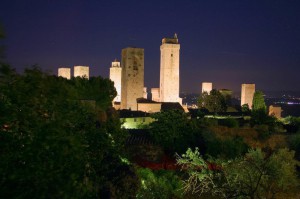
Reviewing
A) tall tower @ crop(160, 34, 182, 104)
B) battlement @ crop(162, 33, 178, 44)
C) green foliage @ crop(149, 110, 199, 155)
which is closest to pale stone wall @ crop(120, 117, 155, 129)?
green foliage @ crop(149, 110, 199, 155)

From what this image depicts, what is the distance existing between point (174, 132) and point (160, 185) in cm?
783

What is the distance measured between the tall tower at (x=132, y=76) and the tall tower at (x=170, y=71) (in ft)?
17.7

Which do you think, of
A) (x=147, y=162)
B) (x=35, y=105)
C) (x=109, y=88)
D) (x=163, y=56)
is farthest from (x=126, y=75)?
(x=35, y=105)

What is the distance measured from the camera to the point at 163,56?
5069 cm

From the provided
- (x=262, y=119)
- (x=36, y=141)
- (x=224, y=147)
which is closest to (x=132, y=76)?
(x=262, y=119)

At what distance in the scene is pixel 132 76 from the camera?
45.1 m

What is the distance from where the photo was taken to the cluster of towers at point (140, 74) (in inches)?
1764

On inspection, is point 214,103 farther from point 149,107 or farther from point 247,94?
point 247,94

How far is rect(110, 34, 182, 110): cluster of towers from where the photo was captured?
44.8 meters

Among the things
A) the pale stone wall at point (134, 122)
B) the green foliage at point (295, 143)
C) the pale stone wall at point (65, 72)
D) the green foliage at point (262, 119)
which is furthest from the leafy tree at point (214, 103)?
the pale stone wall at point (65, 72)

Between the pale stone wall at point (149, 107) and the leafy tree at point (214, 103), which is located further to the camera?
the leafy tree at point (214, 103)

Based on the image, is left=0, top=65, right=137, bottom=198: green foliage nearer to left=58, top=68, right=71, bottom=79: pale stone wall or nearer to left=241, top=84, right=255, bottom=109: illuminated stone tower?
left=241, top=84, right=255, bottom=109: illuminated stone tower

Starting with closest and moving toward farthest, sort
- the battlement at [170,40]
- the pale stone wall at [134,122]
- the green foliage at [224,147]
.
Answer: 1. the green foliage at [224,147]
2. the pale stone wall at [134,122]
3. the battlement at [170,40]

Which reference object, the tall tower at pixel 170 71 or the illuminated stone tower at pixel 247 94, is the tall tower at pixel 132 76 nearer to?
the tall tower at pixel 170 71
